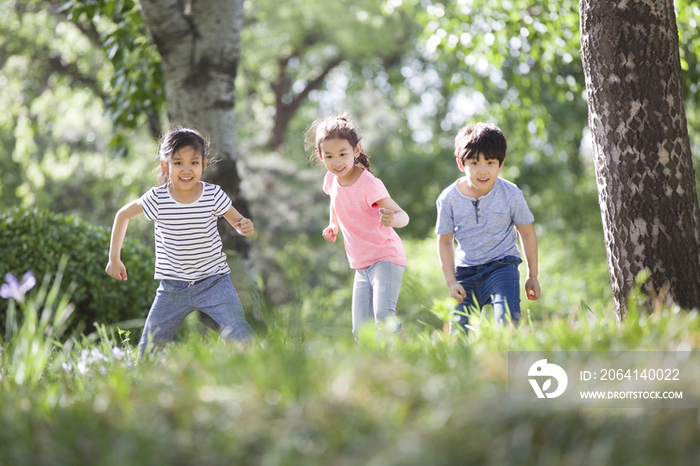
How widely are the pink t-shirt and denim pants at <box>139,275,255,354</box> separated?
0.75 meters

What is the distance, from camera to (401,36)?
15297mm

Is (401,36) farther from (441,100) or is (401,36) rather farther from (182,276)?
(182,276)

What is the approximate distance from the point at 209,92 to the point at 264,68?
1334 cm

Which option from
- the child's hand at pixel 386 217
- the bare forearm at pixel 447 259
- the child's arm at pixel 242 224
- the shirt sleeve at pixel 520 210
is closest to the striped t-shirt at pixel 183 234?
the child's arm at pixel 242 224

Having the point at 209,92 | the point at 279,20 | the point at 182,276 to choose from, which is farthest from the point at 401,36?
the point at 182,276

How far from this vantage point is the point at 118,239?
10.7ft

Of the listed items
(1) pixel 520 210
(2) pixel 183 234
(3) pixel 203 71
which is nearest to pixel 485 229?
(1) pixel 520 210

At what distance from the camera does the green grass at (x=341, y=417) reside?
4.28 feet

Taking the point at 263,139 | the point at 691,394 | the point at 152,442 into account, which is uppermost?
the point at 263,139

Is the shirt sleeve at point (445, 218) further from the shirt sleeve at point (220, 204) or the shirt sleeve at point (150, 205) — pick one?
the shirt sleeve at point (150, 205)

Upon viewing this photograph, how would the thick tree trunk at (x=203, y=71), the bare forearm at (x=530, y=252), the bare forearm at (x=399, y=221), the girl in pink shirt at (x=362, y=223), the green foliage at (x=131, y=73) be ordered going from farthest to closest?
1. the green foliage at (x=131, y=73)
2. the thick tree trunk at (x=203, y=71)
3. the girl in pink shirt at (x=362, y=223)
4. the bare forearm at (x=530, y=252)
5. the bare forearm at (x=399, y=221)

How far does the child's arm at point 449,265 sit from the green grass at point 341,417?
3.79 ft

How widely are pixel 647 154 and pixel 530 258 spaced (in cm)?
83

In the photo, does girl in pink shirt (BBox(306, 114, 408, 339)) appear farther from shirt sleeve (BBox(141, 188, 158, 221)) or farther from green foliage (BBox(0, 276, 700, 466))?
green foliage (BBox(0, 276, 700, 466))
